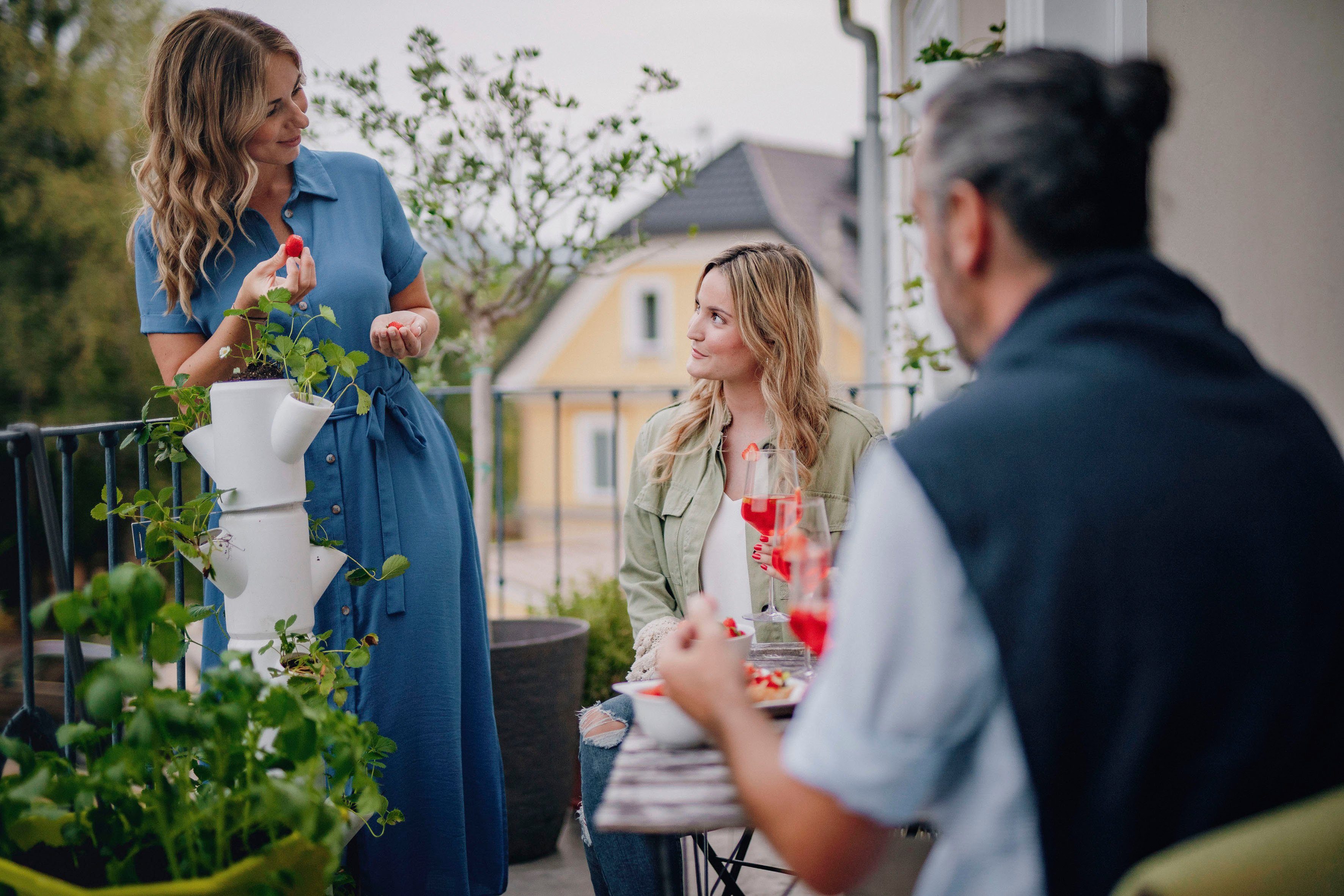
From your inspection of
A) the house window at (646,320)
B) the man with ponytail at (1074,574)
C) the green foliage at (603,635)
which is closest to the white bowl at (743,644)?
the man with ponytail at (1074,574)

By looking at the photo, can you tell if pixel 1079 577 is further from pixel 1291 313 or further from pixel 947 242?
pixel 1291 313

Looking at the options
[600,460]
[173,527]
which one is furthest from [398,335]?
[600,460]

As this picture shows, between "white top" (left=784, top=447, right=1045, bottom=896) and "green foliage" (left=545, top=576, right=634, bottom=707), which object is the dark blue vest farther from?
"green foliage" (left=545, top=576, right=634, bottom=707)

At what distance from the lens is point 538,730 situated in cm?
265

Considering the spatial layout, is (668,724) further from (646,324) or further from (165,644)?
(646,324)

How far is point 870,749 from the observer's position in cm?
78

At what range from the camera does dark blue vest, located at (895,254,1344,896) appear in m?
0.74

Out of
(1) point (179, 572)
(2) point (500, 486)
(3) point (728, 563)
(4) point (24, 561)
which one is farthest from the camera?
(2) point (500, 486)

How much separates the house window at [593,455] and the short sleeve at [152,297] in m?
19.5

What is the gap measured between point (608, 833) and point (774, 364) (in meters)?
0.98

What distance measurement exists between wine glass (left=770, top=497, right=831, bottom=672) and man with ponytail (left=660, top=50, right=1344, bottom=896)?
0.38 m

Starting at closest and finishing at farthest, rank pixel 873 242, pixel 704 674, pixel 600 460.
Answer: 1. pixel 704 674
2. pixel 873 242
3. pixel 600 460

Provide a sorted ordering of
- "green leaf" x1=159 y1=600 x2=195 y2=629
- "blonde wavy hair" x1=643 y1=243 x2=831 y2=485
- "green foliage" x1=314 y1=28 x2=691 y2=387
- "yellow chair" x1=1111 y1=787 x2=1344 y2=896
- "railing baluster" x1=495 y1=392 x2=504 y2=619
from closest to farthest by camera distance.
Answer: "yellow chair" x1=1111 y1=787 x2=1344 y2=896, "green leaf" x1=159 y1=600 x2=195 y2=629, "blonde wavy hair" x1=643 y1=243 x2=831 y2=485, "green foliage" x1=314 y1=28 x2=691 y2=387, "railing baluster" x1=495 y1=392 x2=504 y2=619

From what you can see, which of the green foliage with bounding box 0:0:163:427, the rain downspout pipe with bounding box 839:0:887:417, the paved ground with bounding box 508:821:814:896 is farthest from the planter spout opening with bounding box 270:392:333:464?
the green foliage with bounding box 0:0:163:427
